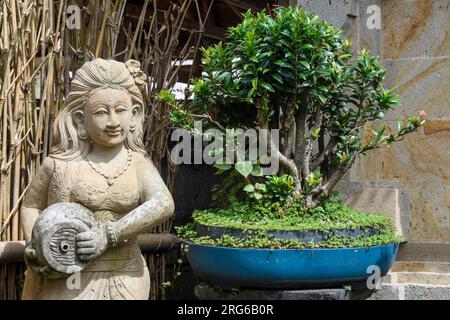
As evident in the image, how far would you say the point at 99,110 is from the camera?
9.47 ft

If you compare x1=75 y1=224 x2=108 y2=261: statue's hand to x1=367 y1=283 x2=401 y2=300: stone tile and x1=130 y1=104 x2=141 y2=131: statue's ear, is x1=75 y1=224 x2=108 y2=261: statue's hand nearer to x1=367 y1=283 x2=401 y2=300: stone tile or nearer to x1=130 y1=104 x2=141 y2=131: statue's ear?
x1=130 y1=104 x2=141 y2=131: statue's ear

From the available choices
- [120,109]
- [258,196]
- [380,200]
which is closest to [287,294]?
[258,196]

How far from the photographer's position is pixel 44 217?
270cm

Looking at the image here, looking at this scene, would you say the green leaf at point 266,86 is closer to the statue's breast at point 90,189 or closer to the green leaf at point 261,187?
the green leaf at point 261,187

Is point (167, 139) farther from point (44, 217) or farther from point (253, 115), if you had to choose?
point (44, 217)

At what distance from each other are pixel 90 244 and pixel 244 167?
95 cm

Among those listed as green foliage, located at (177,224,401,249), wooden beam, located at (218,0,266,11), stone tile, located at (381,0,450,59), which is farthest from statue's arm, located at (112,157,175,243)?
wooden beam, located at (218,0,266,11)

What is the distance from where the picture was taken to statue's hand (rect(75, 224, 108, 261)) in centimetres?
269

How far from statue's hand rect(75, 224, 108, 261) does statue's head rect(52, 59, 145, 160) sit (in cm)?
37

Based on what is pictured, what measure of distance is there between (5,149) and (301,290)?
1440 mm

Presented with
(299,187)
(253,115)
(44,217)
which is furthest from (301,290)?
(44,217)

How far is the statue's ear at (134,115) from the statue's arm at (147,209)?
0.44 feet

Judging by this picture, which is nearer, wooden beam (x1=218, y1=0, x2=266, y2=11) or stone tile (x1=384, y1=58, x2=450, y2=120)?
stone tile (x1=384, y1=58, x2=450, y2=120)

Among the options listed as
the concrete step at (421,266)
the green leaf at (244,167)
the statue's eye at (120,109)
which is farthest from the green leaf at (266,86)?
the concrete step at (421,266)
